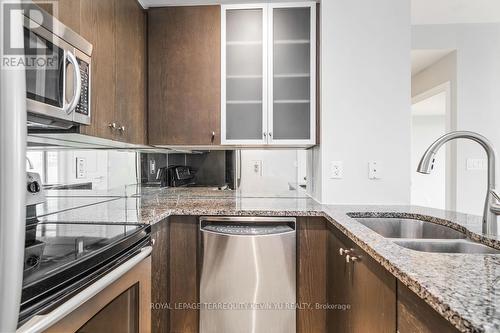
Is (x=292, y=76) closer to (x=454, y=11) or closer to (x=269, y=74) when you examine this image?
(x=269, y=74)

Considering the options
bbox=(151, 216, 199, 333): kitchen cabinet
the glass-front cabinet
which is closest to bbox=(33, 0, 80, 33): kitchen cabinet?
the glass-front cabinet

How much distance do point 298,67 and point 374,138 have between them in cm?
71

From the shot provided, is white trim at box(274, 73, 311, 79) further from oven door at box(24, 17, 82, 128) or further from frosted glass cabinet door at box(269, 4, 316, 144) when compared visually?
oven door at box(24, 17, 82, 128)

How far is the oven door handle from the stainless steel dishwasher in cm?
64

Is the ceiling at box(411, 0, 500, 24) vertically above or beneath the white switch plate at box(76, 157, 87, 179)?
above

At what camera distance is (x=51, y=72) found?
3.42 feet

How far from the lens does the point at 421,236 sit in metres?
1.56

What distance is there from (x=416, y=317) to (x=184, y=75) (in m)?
1.90

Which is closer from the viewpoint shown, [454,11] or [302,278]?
[302,278]

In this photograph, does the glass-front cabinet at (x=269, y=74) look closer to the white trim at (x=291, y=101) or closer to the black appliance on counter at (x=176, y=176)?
the white trim at (x=291, y=101)

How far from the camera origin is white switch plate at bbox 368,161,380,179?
1892 millimetres

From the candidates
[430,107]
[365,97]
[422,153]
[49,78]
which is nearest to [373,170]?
[365,97]

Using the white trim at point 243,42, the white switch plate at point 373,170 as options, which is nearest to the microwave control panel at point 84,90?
the white trim at point 243,42

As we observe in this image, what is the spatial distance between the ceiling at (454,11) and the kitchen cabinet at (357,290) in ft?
8.19
